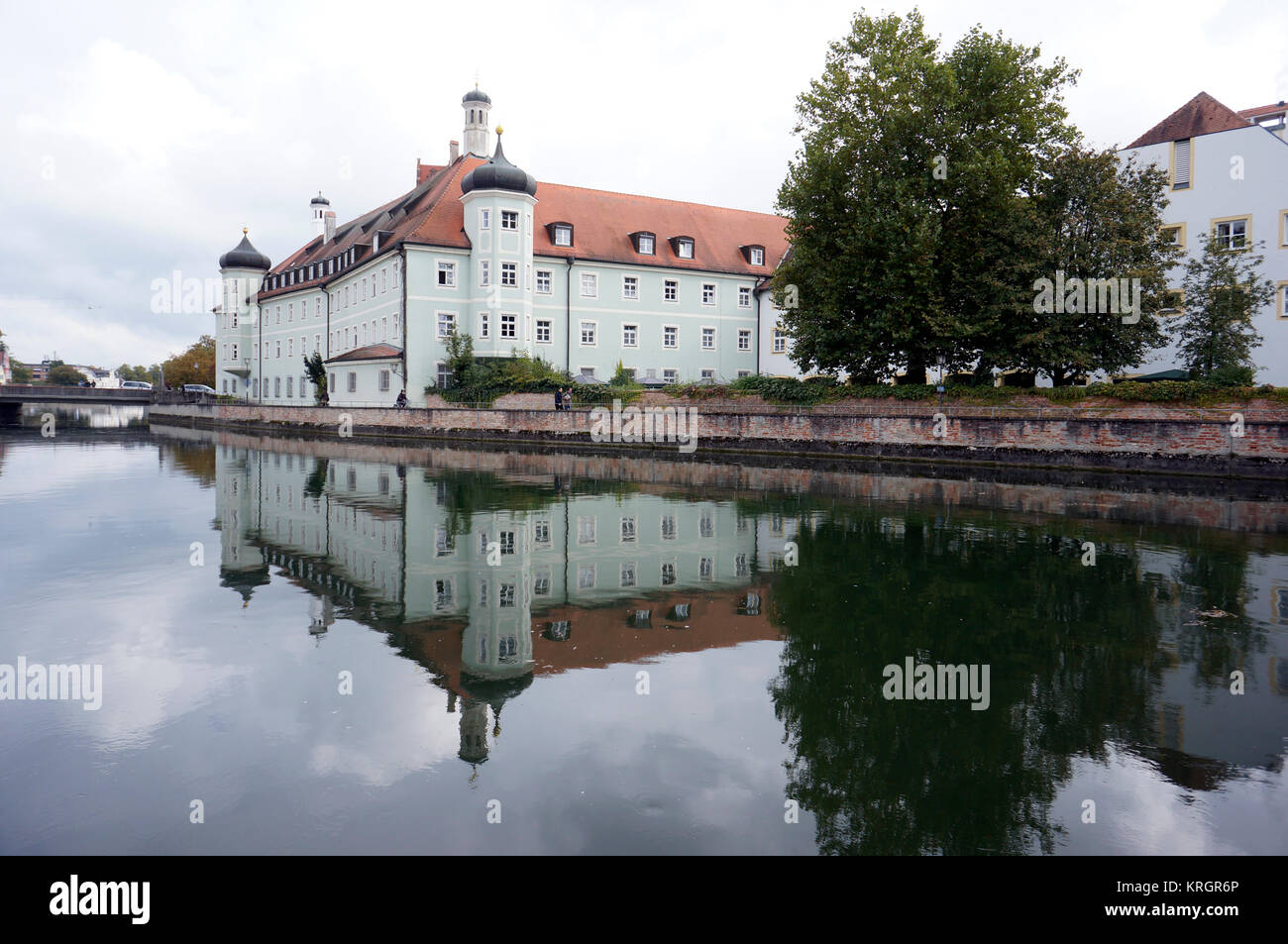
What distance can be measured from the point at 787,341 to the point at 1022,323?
27.8m

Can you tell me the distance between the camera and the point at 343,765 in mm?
4812

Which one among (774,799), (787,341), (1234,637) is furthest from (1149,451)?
A: (787,341)

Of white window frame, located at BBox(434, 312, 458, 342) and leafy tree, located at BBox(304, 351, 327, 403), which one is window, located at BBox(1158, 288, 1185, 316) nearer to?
white window frame, located at BBox(434, 312, 458, 342)

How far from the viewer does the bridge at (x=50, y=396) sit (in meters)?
65.4

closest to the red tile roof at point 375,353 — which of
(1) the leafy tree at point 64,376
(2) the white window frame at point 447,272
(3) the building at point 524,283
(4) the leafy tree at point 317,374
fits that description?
(3) the building at point 524,283

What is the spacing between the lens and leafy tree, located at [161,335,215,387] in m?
110

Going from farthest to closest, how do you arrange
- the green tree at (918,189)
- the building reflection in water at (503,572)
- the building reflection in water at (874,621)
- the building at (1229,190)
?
the building at (1229,190)
the green tree at (918,189)
the building reflection in water at (503,572)
the building reflection in water at (874,621)

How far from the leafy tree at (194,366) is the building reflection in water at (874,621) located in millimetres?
108193

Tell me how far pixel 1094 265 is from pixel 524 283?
3147 cm

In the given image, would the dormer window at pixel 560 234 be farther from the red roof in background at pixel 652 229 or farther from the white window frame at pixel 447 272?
the white window frame at pixel 447 272

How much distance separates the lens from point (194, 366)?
11062 centimetres

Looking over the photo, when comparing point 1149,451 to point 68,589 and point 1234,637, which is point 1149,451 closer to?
point 1234,637

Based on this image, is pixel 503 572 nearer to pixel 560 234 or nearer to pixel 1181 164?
pixel 1181 164
